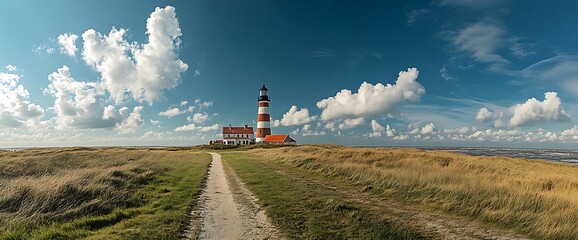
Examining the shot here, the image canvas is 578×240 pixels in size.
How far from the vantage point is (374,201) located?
1305cm

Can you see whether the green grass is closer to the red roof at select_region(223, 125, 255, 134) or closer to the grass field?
the grass field

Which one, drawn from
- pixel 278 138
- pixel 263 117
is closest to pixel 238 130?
pixel 278 138

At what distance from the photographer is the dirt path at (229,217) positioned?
8.03 meters

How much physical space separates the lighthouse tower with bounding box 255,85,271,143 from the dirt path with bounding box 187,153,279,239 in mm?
64609

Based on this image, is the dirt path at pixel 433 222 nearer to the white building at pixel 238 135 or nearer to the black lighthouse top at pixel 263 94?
the black lighthouse top at pixel 263 94

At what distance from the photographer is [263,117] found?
7956 cm

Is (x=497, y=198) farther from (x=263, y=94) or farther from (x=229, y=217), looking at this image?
(x=263, y=94)

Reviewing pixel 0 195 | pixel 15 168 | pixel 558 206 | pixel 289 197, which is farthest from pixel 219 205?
pixel 15 168

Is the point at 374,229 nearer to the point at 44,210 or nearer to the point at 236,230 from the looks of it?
the point at 236,230

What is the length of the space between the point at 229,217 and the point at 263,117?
70075 millimetres

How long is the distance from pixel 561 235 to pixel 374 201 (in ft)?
19.6

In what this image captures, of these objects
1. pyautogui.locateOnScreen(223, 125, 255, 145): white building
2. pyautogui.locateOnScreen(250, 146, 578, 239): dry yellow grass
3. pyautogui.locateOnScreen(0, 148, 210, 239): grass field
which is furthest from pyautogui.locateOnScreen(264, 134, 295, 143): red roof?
pyautogui.locateOnScreen(0, 148, 210, 239): grass field

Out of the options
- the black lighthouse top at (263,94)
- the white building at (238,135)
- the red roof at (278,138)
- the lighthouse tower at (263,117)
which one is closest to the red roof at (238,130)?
the white building at (238,135)

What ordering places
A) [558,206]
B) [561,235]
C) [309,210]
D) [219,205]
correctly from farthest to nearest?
[219,205] → [309,210] → [558,206] → [561,235]
